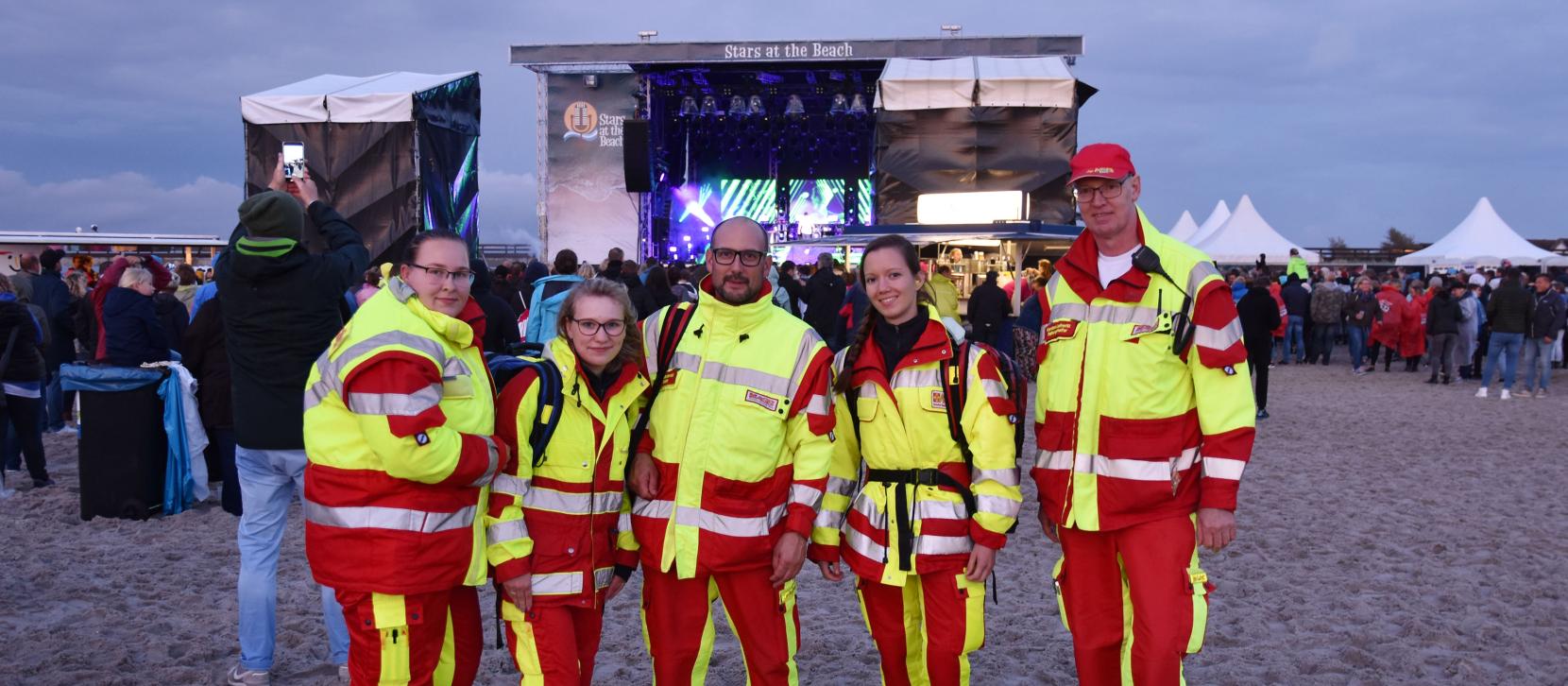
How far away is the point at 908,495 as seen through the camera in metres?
3.28

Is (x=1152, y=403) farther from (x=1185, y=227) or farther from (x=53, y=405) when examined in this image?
(x=1185, y=227)

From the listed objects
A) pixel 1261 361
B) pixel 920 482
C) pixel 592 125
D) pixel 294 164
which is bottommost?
pixel 1261 361

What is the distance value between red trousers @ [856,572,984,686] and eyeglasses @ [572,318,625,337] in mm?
1130

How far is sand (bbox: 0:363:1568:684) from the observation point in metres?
4.48

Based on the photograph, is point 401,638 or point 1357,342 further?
point 1357,342

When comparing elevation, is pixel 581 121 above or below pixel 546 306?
above

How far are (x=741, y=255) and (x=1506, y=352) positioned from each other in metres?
14.7

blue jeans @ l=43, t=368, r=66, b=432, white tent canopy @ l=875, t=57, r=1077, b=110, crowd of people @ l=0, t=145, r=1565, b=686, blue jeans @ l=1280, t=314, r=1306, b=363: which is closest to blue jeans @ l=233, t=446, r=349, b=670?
crowd of people @ l=0, t=145, r=1565, b=686

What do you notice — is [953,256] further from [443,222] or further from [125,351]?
[125,351]

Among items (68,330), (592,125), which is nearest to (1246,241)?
(592,125)

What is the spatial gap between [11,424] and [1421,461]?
39.5ft

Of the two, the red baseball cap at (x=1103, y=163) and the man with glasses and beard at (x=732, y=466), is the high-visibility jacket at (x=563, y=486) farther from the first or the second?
the red baseball cap at (x=1103, y=163)

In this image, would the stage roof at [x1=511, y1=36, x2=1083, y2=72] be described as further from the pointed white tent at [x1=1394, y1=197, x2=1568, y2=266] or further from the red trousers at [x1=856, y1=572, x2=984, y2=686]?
the red trousers at [x1=856, y1=572, x2=984, y2=686]

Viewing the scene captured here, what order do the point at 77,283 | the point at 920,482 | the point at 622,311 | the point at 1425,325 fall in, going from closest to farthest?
the point at 622,311 → the point at 920,482 → the point at 77,283 → the point at 1425,325
